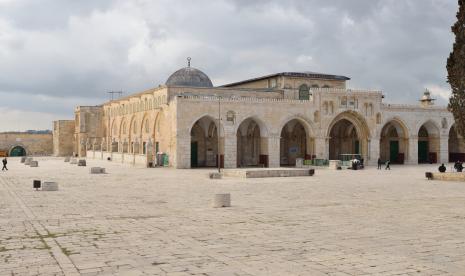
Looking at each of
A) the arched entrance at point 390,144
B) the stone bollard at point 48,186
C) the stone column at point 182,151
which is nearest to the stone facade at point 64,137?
the stone column at point 182,151

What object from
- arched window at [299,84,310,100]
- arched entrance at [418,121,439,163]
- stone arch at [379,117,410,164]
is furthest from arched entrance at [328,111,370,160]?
arched entrance at [418,121,439,163]

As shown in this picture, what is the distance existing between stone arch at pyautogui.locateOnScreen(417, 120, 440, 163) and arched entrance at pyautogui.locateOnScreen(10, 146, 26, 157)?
50102mm

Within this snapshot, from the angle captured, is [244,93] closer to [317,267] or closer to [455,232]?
[455,232]

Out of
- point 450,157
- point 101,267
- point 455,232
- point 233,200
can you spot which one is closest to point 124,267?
point 101,267

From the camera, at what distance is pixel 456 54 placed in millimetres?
26641

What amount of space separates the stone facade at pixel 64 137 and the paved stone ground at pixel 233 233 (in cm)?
4755

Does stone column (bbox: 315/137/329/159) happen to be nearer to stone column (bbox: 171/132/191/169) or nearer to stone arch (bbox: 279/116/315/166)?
stone arch (bbox: 279/116/315/166)

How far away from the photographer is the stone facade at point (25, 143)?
66.7 metres

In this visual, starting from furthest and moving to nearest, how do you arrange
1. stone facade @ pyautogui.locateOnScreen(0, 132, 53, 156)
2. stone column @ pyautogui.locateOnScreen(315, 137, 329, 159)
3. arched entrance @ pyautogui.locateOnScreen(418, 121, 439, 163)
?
stone facade @ pyautogui.locateOnScreen(0, 132, 53, 156) → arched entrance @ pyautogui.locateOnScreen(418, 121, 439, 163) → stone column @ pyautogui.locateOnScreen(315, 137, 329, 159)

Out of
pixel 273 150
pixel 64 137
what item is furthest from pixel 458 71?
pixel 64 137

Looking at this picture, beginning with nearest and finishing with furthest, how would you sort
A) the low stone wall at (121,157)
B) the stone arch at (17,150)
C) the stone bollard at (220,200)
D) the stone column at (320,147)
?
the stone bollard at (220,200)
the low stone wall at (121,157)
the stone column at (320,147)
the stone arch at (17,150)

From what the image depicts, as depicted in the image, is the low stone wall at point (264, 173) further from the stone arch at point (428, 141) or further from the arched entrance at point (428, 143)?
the arched entrance at point (428, 143)

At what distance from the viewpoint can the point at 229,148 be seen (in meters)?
39.2

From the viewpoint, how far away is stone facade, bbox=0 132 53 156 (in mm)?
66688
